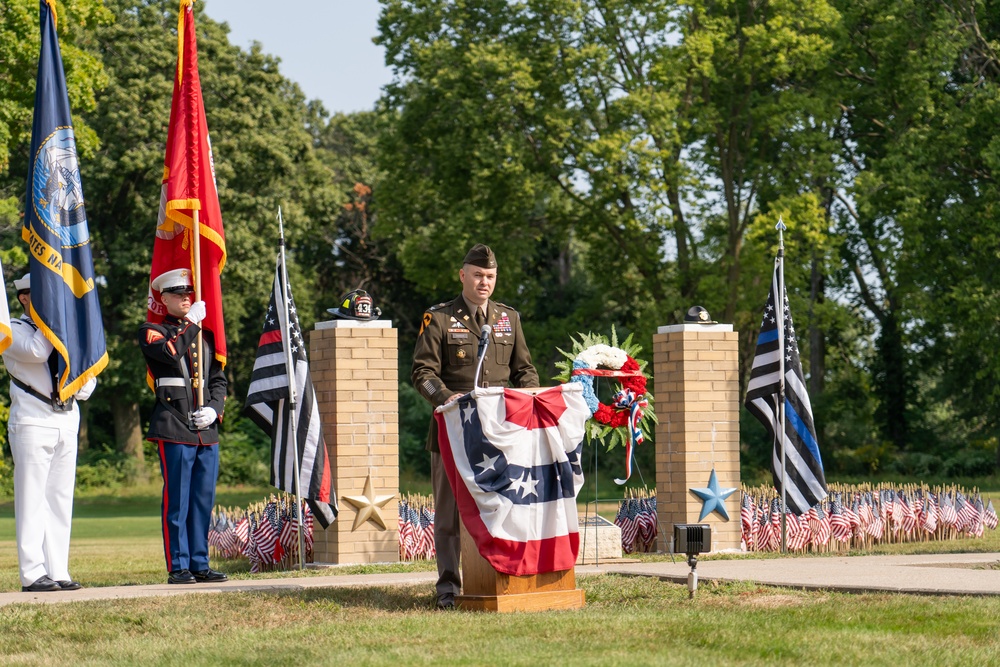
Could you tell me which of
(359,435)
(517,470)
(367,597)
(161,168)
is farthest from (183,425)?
(161,168)

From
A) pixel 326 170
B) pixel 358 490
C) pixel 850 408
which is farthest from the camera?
pixel 326 170

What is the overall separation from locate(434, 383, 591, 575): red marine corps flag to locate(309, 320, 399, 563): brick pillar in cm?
477

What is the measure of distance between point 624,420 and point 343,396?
8.87 ft

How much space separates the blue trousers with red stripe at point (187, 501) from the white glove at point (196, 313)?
903 millimetres

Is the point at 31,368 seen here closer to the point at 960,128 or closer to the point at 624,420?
the point at 624,420

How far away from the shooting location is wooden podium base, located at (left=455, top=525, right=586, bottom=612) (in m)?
8.02

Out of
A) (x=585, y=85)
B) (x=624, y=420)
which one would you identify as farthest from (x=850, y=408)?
(x=624, y=420)

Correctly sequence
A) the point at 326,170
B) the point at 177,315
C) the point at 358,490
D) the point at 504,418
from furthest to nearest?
the point at 326,170 → the point at 358,490 → the point at 177,315 → the point at 504,418

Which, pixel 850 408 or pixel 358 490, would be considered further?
pixel 850 408

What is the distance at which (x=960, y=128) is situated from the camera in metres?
31.2

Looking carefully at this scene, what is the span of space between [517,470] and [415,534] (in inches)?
220

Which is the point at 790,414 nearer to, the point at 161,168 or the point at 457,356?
the point at 457,356

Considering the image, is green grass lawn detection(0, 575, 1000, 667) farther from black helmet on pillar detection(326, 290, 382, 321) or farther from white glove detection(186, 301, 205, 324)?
black helmet on pillar detection(326, 290, 382, 321)

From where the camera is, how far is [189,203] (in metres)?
10.5
